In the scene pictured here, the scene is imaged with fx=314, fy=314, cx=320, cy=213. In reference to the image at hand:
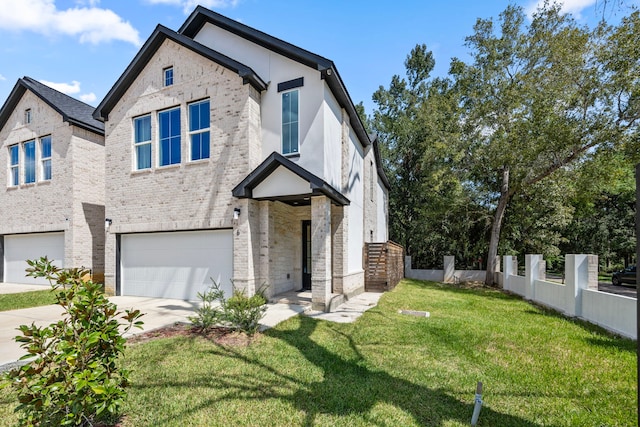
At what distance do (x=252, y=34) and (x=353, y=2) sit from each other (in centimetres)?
375

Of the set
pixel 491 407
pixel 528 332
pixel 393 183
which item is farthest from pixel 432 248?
pixel 491 407

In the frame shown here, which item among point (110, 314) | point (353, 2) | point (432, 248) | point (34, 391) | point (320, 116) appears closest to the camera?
point (34, 391)

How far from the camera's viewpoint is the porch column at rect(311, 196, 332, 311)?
905 cm

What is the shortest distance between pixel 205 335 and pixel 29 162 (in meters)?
14.6

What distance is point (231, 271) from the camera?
10086 mm

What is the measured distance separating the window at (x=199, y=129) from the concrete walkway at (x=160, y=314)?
488 centimetres

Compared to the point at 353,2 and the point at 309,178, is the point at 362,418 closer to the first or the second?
the point at 309,178

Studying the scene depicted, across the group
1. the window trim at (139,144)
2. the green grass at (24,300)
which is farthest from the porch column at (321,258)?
the green grass at (24,300)

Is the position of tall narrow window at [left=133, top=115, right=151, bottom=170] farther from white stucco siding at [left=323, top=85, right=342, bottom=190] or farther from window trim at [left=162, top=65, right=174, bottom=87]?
white stucco siding at [left=323, top=85, right=342, bottom=190]

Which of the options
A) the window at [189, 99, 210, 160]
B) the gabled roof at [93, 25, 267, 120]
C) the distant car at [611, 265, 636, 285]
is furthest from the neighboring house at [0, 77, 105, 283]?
the distant car at [611, 265, 636, 285]

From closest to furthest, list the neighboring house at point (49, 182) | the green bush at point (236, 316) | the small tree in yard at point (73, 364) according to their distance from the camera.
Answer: the small tree in yard at point (73, 364) → the green bush at point (236, 316) → the neighboring house at point (49, 182)

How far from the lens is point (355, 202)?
13.0 metres

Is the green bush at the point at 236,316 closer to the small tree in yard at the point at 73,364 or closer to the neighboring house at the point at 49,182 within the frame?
the small tree in yard at the point at 73,364

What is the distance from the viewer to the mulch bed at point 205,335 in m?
6.15
